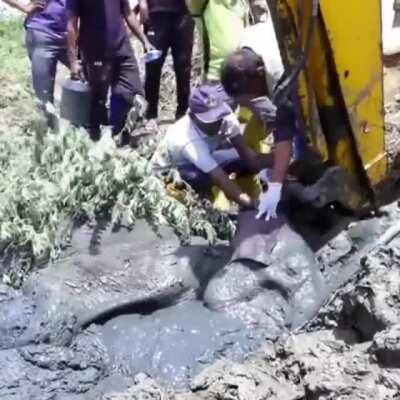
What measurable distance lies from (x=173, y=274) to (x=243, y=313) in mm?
428

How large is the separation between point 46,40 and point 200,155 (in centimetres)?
219

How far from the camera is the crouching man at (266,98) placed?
606 cm

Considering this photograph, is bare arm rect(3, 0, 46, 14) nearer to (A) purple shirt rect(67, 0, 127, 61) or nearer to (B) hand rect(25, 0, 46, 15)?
(B) hand rect(25, 0, 46, 15)

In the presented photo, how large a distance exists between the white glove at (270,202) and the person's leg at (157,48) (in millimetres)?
2474

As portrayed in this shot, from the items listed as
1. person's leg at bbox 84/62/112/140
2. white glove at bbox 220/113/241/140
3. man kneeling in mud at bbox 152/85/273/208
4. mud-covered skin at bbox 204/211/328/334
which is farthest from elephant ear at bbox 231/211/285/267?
person's leg at bbox 84/62/112/140

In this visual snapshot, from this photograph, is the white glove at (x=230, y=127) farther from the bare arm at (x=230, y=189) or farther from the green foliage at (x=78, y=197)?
the green foliage at (x=78, y=197)

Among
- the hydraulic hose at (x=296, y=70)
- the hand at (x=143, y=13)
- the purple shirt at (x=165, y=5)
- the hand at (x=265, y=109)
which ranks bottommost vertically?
the hand at (x=143, y=13)

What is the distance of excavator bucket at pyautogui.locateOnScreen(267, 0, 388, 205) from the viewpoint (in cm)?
574

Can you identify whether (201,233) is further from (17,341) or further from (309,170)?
(17,341)

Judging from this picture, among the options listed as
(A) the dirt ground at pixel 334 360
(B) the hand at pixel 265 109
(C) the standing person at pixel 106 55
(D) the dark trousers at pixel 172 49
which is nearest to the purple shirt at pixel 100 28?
(C) the standing person at pixel 106 55

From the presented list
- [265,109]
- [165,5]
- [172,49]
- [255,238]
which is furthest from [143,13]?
[255,238]

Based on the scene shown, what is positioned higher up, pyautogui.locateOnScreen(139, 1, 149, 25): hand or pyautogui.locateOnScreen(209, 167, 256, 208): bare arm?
pyautogui.locateOnScreen(139, 1, 149, 25): hand

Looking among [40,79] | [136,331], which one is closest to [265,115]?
[136,331]

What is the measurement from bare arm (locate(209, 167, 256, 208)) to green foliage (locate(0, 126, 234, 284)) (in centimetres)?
18
